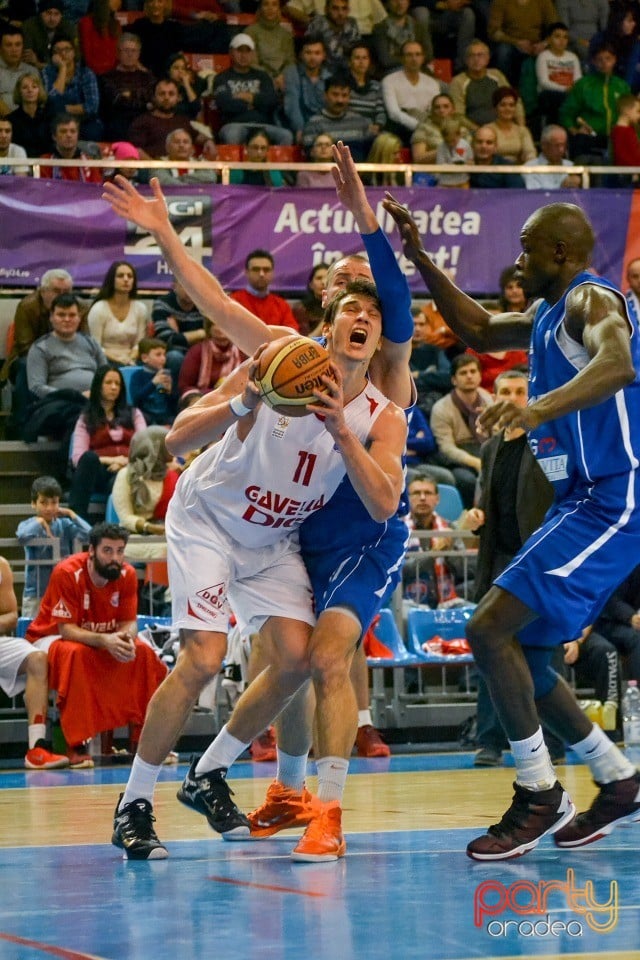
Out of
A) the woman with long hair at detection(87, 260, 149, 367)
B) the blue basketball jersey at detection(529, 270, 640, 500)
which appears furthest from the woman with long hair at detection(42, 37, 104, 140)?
the blue basketball jersey at detection(529, 270, 640, 500)

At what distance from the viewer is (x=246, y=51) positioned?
51.7 ft

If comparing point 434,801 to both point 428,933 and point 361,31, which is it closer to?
point 428,933

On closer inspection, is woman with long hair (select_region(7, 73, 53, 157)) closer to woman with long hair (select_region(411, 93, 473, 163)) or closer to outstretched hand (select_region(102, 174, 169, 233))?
woman with long hair (select_region(411, 93, 473, 163))

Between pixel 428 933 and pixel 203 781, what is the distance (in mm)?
2169

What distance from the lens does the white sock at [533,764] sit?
16.6 feet

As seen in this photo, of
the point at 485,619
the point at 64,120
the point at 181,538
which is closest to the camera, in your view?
the point at 485,619

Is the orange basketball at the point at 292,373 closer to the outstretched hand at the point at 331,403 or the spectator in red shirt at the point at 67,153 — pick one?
the outstretched hand at the point at 331,403

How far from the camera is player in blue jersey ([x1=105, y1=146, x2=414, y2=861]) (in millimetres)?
5133

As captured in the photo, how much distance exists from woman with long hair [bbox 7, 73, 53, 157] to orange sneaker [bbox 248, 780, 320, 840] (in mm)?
10082

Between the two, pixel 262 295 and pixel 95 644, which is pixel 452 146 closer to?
pixel 262 295

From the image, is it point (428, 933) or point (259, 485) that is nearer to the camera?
point (428, 933)

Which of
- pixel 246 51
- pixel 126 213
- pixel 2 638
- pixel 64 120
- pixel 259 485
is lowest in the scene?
pixel 2 638

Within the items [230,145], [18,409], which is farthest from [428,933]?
[230,145]
